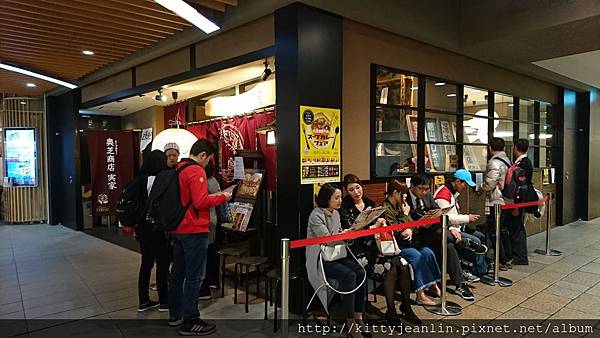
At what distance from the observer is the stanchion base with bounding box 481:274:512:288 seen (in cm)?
441

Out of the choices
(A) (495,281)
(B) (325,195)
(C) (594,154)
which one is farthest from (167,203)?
(C) (594,154)

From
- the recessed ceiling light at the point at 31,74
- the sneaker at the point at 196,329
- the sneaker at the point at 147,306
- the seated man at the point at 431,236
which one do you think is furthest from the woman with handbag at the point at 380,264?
the recessed ceiling light at the point at 31,74

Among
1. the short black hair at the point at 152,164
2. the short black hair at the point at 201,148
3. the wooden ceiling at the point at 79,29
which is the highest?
the wooden ceiling at the point at 79,29

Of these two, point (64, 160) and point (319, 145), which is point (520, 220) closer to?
point (319, 145)

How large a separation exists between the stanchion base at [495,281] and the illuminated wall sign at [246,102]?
3.15 meters

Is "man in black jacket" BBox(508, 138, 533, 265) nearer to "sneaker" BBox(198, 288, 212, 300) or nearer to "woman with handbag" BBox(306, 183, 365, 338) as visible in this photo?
"woman with handbag" BBox(306, 183, 365, 338)

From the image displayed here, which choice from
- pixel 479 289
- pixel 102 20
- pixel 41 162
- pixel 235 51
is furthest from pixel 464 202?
pixel 41 162

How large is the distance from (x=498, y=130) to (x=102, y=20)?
589 centimetres

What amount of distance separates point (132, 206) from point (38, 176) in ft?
22.8

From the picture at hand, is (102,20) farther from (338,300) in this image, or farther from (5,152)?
(5,152)

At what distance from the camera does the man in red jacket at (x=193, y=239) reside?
10.3 ft

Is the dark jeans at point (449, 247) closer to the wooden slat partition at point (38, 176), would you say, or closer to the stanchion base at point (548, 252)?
the stanchion base at point (548, 252)

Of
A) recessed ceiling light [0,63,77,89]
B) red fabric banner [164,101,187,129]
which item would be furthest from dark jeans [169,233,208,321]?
recessed ceiling light [0,63,77,89]

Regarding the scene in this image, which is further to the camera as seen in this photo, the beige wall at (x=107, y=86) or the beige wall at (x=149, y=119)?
the beige wall at (x=149, y=119)
